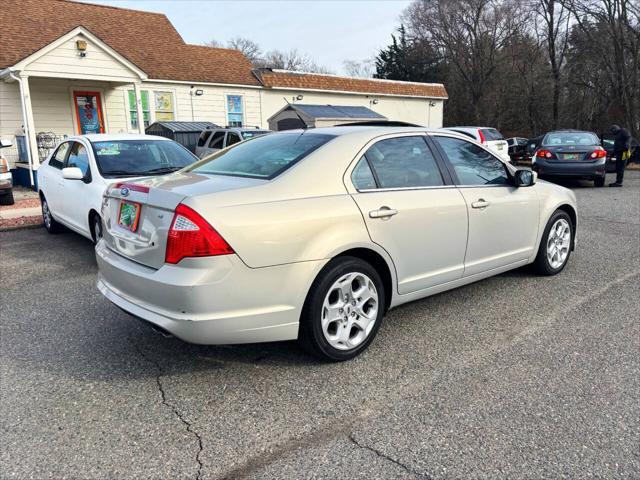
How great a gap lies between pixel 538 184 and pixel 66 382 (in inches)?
180

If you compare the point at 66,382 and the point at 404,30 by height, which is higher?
the point at 404,30

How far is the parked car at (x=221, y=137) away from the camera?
12.2 metres

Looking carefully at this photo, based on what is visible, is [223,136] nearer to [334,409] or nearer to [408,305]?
[408,305]

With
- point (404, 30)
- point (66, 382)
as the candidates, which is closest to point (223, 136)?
point (66, 382)

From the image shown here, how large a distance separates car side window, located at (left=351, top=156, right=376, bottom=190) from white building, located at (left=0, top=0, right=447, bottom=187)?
42.1 feet

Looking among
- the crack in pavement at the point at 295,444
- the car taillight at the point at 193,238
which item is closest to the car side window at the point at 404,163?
the car taillight at the point at 193,238

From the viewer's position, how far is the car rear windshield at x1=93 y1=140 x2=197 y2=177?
6316mm

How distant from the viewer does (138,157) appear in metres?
6.69

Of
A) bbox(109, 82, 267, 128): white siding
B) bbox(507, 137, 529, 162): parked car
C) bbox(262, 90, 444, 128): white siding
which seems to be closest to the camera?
bbox(109, 82, 267, 128): white siding

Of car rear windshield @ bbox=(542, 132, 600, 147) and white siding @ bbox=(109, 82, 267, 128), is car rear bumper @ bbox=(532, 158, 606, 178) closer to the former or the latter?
car rear windshield @ bbox=(542, 132, 600, 147)

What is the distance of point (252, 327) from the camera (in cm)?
→ 304

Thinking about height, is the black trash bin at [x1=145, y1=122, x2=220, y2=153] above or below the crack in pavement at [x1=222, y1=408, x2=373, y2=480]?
above

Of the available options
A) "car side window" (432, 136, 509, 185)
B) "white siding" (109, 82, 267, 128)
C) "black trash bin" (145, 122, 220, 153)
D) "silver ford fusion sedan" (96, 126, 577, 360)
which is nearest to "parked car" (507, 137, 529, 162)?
Result: "white siding" (109, 82, 267, 128)

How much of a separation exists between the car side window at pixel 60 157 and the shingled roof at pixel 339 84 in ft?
47.4
